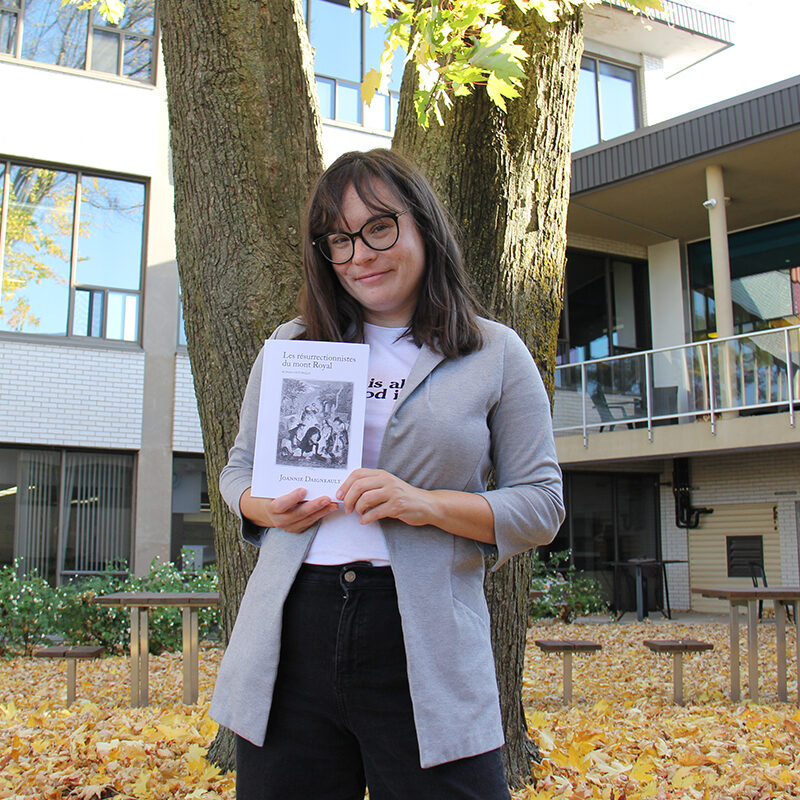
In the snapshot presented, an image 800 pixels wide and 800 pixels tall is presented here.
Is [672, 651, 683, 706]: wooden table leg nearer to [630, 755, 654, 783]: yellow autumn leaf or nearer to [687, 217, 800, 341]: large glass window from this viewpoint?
[630, 755, 654, 783]: yellow autumn leaf

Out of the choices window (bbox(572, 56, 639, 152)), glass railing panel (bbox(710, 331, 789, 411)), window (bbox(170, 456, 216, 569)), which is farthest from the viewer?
window (bbox(572, 56, 639, 152))

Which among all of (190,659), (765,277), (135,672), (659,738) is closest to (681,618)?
(765,277)

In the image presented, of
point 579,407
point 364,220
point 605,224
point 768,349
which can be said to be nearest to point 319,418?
point 364,220

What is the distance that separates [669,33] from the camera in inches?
771

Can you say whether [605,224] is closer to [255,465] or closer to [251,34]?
[251,34]

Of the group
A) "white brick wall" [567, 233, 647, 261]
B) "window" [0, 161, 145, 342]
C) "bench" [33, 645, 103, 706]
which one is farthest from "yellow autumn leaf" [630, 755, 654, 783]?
"white brick wall" [567, 233, 647, 261]

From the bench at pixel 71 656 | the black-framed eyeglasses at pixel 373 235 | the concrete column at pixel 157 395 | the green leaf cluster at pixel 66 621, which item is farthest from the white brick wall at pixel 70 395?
the black-framed eyeglasses at pixel 373 235

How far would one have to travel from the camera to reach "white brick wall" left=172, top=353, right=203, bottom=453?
14305 millimetres

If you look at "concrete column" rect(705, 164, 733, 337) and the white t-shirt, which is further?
"concrete column" rect(705, 164, 733, 337)

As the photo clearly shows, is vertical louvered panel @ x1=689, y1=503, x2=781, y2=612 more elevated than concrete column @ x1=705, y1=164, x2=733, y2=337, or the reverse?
concrete column @ x1=705, y1=164, x2=733, y2=337

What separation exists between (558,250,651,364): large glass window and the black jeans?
670 inches

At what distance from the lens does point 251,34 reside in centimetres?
381

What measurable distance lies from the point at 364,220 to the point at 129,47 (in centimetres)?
1437

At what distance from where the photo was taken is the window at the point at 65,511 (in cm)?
1319
